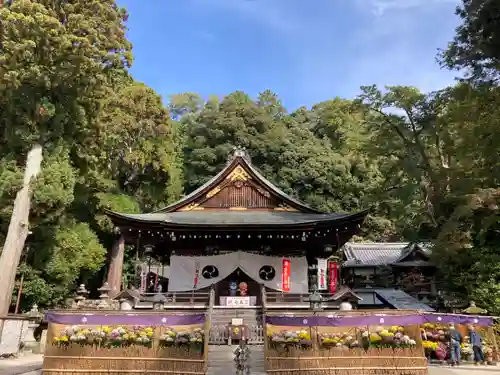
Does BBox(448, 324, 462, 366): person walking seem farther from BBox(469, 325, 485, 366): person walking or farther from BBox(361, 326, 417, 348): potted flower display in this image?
BBox(361, 326, 417, 348): potted flower display

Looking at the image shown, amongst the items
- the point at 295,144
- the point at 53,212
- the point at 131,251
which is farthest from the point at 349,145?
the point at 53,212

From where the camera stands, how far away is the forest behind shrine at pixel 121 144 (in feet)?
58.1

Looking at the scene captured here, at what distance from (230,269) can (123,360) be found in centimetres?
840

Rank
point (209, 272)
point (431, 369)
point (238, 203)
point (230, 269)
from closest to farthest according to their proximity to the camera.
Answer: point (431, 369)
point (230, 269)
point (209, 272)
point (238, 203)

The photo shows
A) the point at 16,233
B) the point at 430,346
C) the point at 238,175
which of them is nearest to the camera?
the point at 430,346

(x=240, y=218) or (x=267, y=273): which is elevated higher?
(x=240, y=218)

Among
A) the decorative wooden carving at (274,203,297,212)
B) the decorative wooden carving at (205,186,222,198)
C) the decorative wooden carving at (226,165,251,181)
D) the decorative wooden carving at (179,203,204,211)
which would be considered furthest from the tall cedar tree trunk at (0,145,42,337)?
the decorative wooden carving at (274,203,297,212)

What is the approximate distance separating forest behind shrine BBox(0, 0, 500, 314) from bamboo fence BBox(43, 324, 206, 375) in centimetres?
1102

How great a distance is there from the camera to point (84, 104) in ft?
68.0

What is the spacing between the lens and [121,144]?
30.0m

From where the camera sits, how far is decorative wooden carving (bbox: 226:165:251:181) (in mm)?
20703

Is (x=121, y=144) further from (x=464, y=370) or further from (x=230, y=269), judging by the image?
(x=464, y=370)

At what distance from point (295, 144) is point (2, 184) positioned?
113 ft

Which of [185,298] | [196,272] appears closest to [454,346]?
[185,298]
